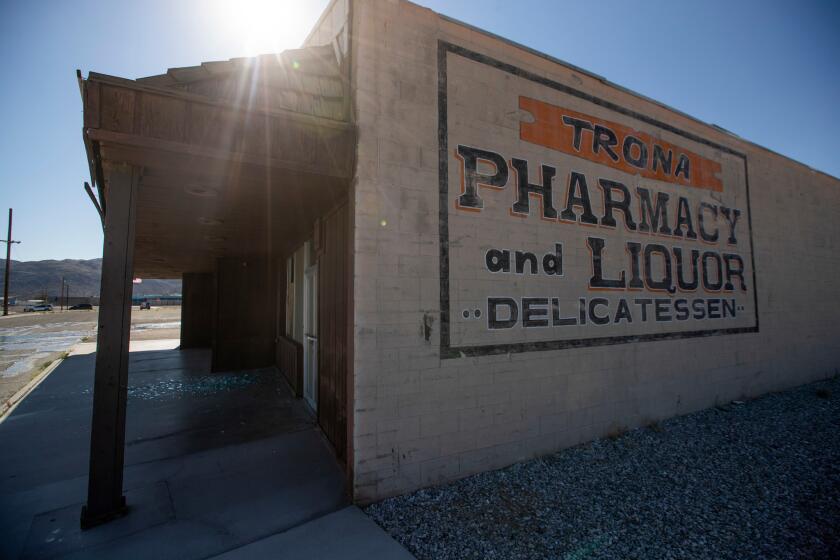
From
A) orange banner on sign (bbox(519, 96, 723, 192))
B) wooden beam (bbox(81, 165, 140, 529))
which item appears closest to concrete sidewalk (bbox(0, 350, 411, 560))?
wooden beam (bbox(81, 165, 140, 529))

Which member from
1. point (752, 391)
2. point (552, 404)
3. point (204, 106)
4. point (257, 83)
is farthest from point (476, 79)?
point (752, 391)

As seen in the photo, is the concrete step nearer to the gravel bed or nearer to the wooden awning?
the gravel bed

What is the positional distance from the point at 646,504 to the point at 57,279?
15345cm

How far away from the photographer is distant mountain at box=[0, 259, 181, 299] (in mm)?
100875

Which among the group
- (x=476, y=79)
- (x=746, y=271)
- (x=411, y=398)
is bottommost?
(x=411, y=398)

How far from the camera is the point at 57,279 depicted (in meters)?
111

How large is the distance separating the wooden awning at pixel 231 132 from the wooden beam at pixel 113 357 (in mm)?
361

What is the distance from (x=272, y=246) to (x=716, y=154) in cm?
977

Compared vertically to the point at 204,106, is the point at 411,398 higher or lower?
lower

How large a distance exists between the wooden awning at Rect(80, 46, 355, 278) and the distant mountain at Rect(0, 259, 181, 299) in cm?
11984

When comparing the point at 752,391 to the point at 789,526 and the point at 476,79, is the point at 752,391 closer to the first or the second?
the point at 789,526

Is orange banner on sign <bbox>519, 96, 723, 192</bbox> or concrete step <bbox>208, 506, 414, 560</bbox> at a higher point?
orange banner on sign <bbox>519, 96, 723, 192</bbox>

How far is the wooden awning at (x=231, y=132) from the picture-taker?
10.5 feet

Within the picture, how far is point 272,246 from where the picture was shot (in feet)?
28.7
